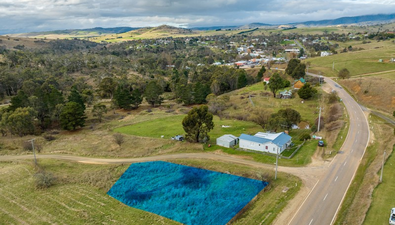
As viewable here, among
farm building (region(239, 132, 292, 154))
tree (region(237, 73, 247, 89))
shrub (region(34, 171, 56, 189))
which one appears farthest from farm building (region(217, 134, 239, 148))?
tree (region(237, 73, 247, 89))

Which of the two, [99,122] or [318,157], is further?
[99,122]

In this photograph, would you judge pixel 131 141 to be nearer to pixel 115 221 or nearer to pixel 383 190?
pixel 115 221

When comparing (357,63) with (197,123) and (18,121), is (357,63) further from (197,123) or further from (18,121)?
(18,121)

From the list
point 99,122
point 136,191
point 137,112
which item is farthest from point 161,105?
point 136,191

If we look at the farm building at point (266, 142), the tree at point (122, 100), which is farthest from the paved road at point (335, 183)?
the tree at point (122, 100)

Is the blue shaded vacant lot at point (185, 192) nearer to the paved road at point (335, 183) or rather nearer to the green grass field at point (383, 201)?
the paved road at point (335, 183)

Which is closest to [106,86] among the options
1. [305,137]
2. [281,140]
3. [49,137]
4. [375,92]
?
[49,137]

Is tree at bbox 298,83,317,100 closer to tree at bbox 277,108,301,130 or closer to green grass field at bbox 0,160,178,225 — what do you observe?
tree at bbox 277,108,301,130
